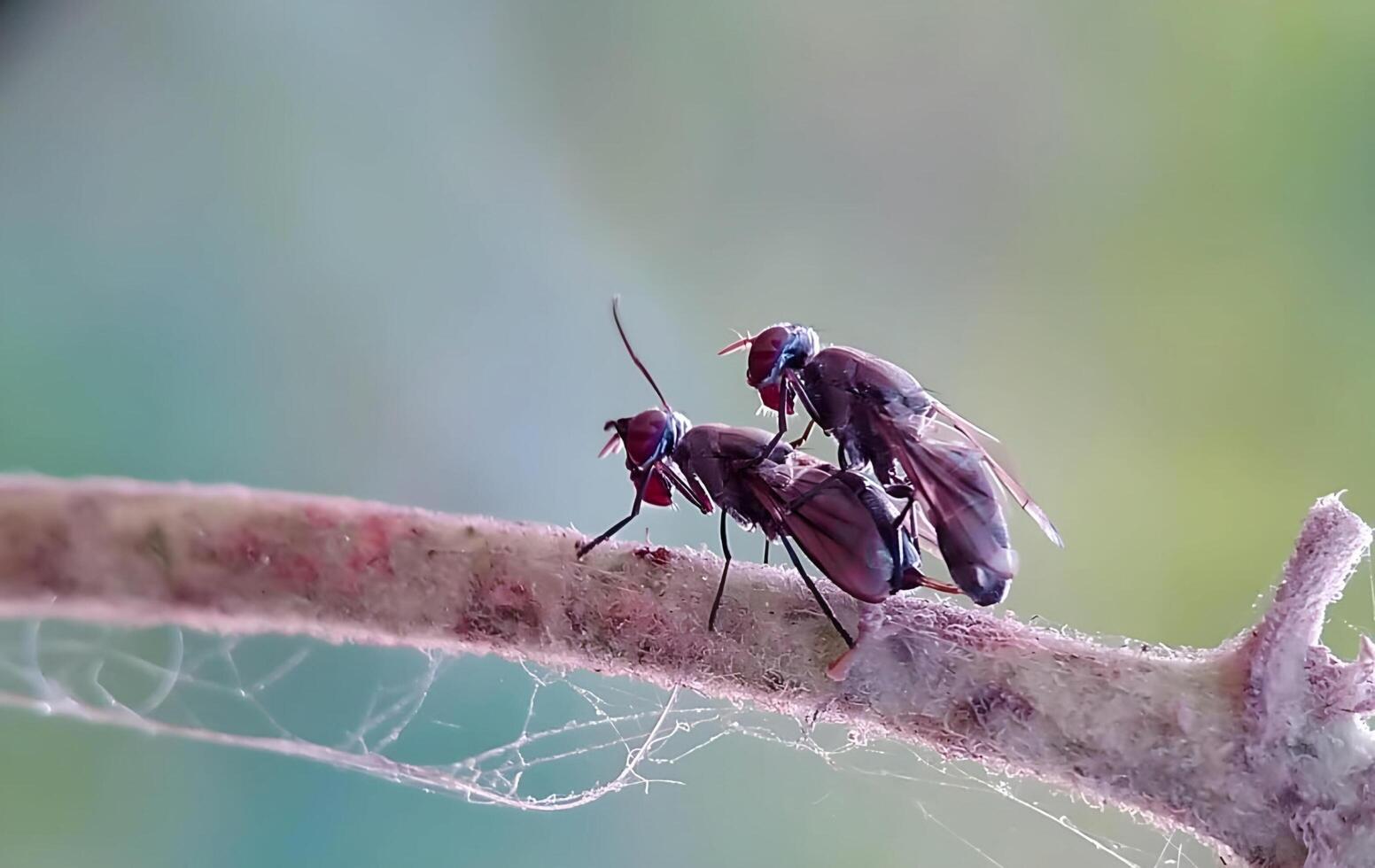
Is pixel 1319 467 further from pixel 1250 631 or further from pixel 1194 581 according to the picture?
pixel 1250 631

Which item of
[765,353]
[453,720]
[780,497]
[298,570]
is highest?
[765,353]

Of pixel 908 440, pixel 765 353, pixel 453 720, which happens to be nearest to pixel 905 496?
pixel 908 440

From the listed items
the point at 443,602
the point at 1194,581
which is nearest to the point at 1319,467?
the point at 1194,581

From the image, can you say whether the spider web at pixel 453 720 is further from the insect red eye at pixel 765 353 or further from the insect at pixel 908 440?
the insect red eye at pixel 765 353

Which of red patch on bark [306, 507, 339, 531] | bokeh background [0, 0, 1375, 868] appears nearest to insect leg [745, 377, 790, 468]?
red patch on bark [306, 507, 339, 531]

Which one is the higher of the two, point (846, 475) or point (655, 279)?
point (655, 279)

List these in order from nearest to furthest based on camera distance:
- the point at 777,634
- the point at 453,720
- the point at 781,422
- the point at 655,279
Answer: the point at 777,634 < the point at 781,422 < the point at 453,720 < the point at 655,279

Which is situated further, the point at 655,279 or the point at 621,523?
the point at 655,279

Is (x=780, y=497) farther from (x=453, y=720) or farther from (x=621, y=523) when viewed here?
(x=453, y=720)
